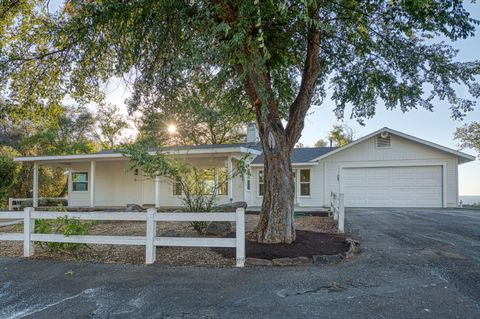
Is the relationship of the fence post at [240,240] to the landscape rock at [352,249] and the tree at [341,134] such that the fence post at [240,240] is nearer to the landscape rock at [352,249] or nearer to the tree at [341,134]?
the landscape rock at [352,249]

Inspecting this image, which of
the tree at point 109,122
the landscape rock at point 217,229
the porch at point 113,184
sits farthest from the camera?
the tree at point 109,122

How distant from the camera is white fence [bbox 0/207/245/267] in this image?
18.4 feet

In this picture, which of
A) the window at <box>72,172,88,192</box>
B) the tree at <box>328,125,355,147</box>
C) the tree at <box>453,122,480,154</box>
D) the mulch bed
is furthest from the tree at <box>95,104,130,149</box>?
the tree at <box>453,122,480,154</box>

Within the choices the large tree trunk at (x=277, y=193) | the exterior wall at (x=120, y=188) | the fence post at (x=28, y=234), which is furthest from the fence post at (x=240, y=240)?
the exterior wall at (x=120, y=188)

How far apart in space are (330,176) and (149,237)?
14.2 metres

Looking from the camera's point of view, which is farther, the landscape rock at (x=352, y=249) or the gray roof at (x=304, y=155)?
the gray roof at (x=304, y=155)

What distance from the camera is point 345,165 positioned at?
1819cm

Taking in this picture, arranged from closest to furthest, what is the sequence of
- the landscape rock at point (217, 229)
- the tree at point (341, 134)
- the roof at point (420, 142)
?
the landscape rock at point (217, 229), the roof at point (420, 142), the tree at point (341, 134)

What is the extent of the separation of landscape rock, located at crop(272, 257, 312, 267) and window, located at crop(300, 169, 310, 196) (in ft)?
43.9

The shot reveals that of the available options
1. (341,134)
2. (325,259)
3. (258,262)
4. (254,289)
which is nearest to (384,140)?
(325,259)

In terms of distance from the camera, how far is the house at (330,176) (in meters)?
16.7

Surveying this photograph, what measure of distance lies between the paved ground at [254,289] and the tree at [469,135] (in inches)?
1024

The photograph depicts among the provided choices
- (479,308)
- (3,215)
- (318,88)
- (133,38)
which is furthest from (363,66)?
(3,215)

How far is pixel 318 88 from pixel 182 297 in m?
7.88
